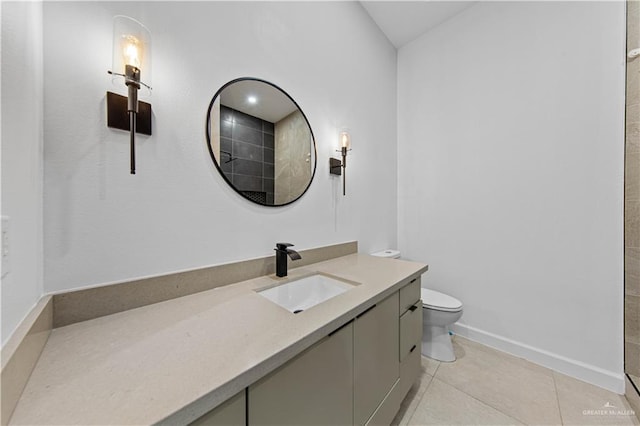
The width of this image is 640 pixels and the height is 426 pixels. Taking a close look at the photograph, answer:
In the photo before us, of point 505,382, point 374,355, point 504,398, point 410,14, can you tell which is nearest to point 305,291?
point 374,355

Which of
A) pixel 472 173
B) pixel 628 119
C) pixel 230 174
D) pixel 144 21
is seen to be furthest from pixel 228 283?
pixel 628 119

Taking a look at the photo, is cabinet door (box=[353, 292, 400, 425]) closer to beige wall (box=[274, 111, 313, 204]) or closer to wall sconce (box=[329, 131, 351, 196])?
beige wall (box=[274, 111, 313, 204])

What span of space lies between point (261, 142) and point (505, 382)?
220cm

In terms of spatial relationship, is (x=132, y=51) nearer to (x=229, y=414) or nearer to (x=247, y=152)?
(x=247, y=152)

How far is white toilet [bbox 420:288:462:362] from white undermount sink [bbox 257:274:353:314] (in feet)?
3.01

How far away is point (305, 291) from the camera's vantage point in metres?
1.23

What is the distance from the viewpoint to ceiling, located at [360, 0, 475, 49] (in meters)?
1.98

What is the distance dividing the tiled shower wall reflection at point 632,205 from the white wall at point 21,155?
2.62m

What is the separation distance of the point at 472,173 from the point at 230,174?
2013mm

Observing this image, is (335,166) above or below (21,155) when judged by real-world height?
above

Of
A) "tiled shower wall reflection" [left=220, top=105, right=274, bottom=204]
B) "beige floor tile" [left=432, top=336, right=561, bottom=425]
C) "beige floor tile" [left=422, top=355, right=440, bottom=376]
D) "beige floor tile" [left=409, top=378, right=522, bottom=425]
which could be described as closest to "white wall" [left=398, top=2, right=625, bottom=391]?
"beige floor tile" [left=432, top=336, right=561, bottom=425]

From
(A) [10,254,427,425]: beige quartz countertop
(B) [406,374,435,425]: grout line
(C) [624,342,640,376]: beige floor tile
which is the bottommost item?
(B) [406,374,435,425]: grout line

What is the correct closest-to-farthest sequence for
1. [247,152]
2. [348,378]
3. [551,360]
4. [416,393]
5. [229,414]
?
[229,414]
[348,378]
[247,152]
[416,393]
[551,360]

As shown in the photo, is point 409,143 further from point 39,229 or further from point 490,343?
point 39,229
